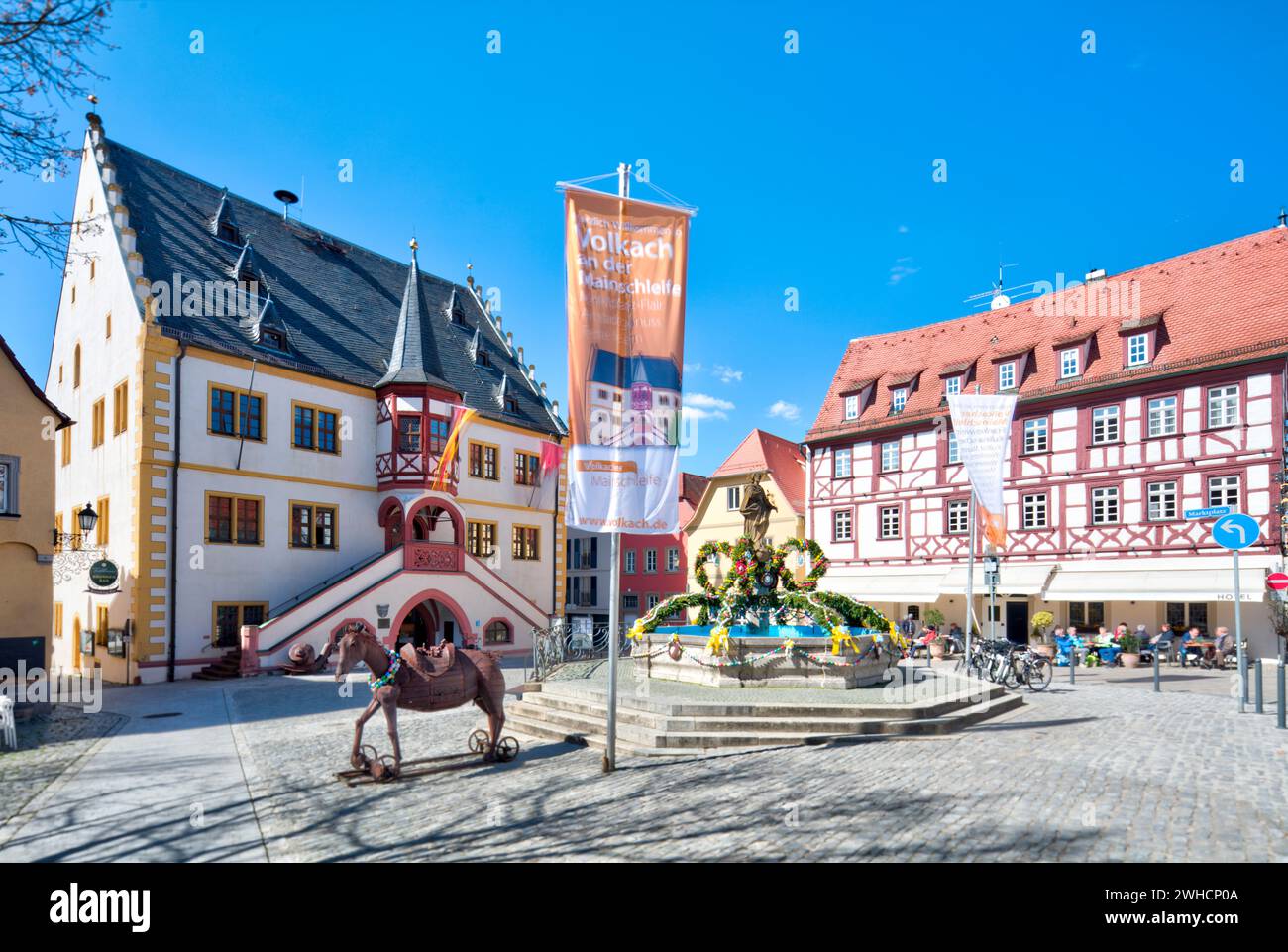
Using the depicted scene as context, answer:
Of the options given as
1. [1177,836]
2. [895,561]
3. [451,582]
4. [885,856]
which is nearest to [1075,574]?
[895,561]

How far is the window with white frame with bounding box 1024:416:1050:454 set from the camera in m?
29.8

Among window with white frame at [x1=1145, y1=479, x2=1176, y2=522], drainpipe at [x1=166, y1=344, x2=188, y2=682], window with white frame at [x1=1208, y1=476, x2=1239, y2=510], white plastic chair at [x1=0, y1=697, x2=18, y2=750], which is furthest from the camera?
window with white frame at [x1=1145, y1=479, x2=1176, y2=522]

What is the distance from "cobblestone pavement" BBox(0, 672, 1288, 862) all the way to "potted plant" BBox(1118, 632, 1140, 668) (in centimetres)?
1270

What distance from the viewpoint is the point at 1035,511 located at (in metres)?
29.8

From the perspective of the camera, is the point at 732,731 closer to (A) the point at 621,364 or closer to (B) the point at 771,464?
(A) the point at 621,364

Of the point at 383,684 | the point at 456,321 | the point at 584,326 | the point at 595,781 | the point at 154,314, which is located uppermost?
the point at 456,321

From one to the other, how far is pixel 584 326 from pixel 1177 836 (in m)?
7.41

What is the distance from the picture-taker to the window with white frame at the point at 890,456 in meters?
33.8

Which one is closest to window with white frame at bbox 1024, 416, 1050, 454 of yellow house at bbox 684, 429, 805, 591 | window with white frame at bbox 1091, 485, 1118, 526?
window with white frame at bbox 1091, 485, 1118, 526

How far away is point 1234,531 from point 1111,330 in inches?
736

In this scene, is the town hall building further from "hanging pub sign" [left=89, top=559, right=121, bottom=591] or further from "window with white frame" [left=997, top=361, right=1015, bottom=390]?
"window with white frame" [left=997, top=361, right=1015, bottom=390]

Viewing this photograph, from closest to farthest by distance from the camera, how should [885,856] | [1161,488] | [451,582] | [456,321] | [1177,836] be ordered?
1. [885,856]
2. [1177,836]
3. [1161,488]
4. [451,582]
5. [456,321]

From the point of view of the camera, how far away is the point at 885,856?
6223 mm

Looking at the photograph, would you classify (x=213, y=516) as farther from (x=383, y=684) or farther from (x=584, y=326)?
(x=584, y=326)
